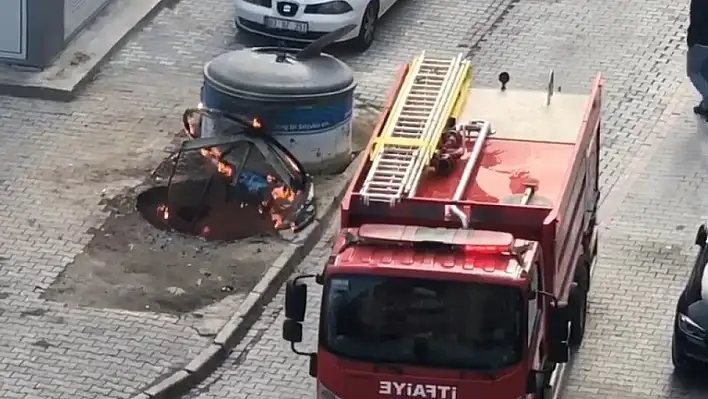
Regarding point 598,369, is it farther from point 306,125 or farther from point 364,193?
point 306,125

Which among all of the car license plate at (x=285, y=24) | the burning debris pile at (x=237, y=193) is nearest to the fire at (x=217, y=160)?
the burning debris pile at (x=237, y=193)

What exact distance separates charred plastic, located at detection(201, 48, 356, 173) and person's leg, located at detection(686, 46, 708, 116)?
15.2 feet

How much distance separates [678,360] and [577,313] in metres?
1.01

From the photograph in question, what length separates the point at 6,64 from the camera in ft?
71.7

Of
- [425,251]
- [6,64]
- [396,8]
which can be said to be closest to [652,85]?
[396,8]

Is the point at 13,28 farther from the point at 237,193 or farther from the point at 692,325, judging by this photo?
the point at 692,325

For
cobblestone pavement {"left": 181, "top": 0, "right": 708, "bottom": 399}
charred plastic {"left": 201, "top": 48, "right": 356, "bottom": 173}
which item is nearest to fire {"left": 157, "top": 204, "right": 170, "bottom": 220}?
charred plastic {"left": 201, "top": 48, "right": 356, "bottom": 173}

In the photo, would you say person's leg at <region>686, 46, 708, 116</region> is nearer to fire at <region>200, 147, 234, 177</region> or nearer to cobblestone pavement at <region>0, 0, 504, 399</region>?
cobblestone pavement at <region>0, 0, 504, 399</region>

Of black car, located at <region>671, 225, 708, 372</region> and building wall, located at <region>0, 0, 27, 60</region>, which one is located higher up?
black car, located at <region>671, 225, 708, 372</region>

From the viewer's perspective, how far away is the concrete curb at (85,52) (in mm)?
21250

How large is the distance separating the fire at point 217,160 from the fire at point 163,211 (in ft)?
2.33

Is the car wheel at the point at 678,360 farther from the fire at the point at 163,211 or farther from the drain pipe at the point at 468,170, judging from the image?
the fire at the point at 163,211

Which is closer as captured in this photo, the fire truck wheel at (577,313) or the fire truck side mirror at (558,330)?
the fire truck side mirror at (558,330)

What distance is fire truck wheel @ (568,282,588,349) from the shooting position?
15367 mm
